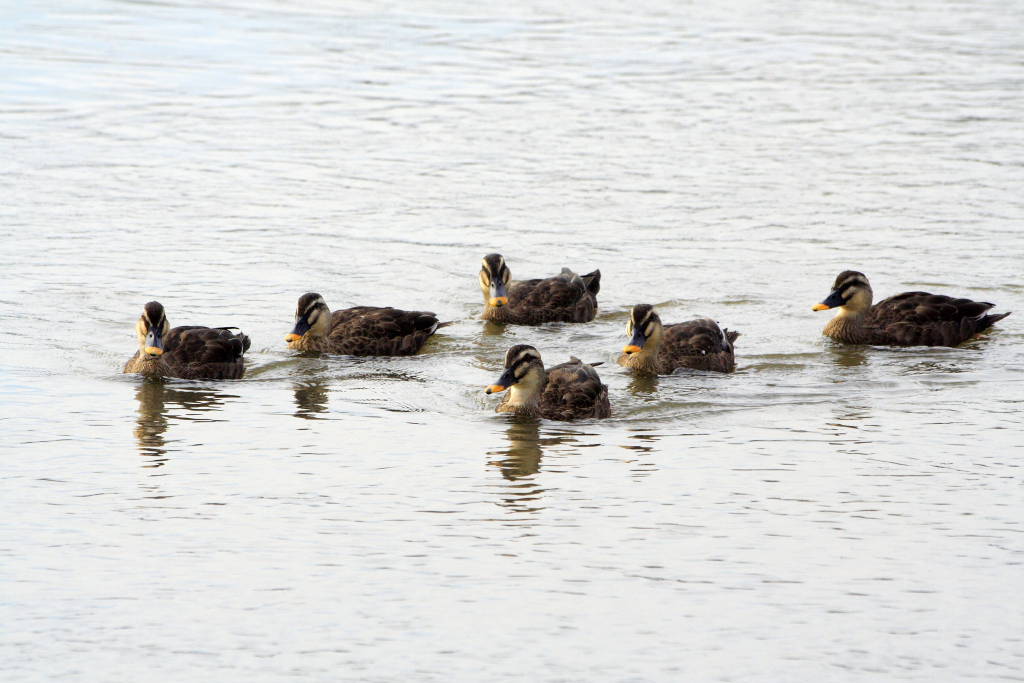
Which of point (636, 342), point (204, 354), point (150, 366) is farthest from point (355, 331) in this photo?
point (636, 342)

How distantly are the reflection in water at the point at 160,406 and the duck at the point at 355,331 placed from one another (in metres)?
1.53

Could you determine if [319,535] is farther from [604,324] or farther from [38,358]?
[604,324]

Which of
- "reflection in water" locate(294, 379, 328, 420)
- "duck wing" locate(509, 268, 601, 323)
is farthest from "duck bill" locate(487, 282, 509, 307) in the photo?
→ "reflection in water" locate(294, 379, 328, 420)

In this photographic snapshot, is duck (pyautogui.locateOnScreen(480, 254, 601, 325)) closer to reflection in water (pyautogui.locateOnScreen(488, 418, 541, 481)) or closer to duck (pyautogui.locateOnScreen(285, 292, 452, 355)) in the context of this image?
duck (pyautogui.locateOnScreen(285, 292, 452, 355))

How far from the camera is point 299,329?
14.7 meters

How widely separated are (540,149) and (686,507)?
1393 cm

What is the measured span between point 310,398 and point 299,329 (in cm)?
161

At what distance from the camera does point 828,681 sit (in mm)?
7492

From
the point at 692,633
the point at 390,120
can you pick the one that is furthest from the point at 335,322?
the point at 390,120

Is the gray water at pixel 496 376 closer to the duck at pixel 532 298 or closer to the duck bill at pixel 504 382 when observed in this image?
the duck at pixel 532 298

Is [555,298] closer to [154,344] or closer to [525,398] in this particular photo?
[525,398]

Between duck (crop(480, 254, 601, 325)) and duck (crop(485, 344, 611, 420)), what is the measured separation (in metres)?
3.17

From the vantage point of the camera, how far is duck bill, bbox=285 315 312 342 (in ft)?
47.9

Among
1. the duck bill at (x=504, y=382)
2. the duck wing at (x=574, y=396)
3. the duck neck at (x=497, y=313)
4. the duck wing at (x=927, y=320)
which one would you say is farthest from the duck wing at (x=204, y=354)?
the duck wing at (x=927, y=320)
